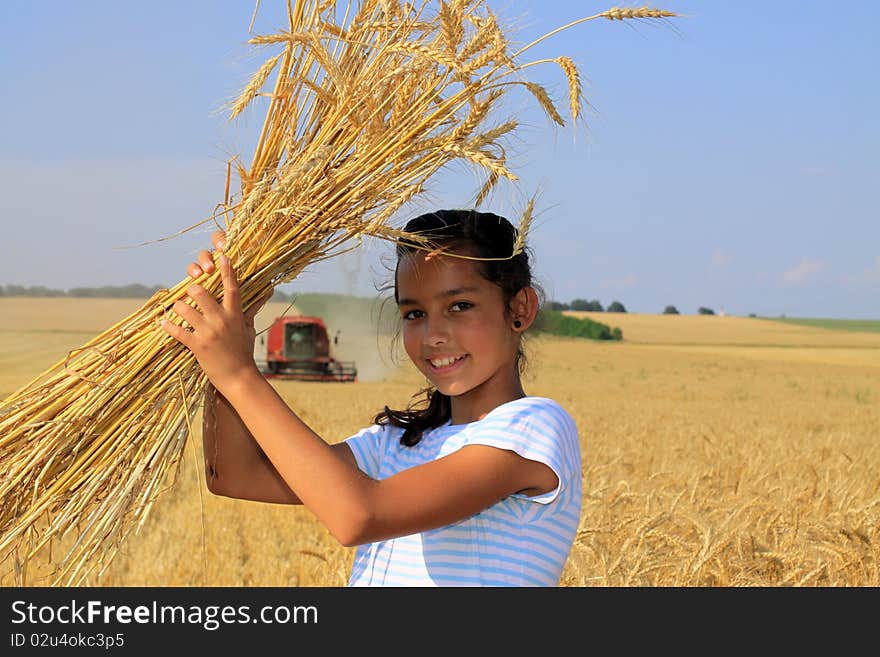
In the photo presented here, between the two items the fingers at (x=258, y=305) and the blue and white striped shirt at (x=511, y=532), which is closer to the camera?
the blue and white striped shirt at (x=511, y=532)

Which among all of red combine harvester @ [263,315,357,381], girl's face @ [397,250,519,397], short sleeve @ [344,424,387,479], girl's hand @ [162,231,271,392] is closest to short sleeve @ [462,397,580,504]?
girl's face @ [397,250,519,397]

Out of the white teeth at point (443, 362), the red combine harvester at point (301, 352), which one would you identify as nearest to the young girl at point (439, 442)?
the white teeth at point (443, 362)

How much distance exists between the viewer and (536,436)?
62.0 inches

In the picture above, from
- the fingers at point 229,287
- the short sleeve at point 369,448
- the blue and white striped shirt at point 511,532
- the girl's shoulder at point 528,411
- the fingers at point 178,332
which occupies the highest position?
the fingers at point 229,287

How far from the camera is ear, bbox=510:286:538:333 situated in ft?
5.94

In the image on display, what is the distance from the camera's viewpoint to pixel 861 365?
95.7ft

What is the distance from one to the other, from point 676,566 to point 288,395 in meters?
11.0

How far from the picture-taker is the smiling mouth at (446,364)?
1.71 meters

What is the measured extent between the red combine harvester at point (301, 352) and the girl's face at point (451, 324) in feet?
59.2

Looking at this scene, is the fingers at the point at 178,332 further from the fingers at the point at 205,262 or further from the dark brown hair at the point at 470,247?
the dark brown hair at the point at 470,247

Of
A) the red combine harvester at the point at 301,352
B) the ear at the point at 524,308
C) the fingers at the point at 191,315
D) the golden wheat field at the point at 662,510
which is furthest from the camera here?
the red combine harvester at the point at 301,352

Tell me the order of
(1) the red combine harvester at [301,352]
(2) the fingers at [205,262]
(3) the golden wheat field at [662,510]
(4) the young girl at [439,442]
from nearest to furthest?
(4) the young girl at [439,442], (2) the fingers at [205,262], (3) the golden wheat field at [662,510], (1) the red combine harvester at [301,352]

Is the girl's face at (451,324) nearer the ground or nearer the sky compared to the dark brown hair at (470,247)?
nearer the ground

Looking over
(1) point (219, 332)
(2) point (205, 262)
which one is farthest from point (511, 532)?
(2) point (205, 262)
